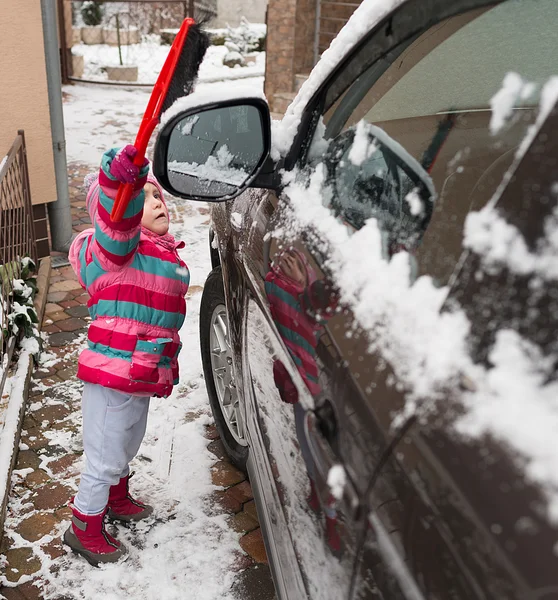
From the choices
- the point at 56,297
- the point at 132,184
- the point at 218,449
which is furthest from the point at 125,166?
the point at 56,297

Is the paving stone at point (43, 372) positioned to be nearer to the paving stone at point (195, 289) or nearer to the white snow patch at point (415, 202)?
the paving stone at point (195, 289)

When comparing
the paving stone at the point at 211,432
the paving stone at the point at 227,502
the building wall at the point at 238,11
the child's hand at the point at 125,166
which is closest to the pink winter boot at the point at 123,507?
the paving stone at the point at 227,502

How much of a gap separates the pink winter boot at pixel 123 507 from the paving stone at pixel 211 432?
0.56 m

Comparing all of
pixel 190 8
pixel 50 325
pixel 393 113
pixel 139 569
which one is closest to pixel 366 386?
pixel 393 113

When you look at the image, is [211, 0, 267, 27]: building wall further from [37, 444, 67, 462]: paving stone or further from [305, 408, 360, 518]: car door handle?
[305, 408, 360, 518]: car door handle

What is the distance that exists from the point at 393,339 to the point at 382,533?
292 mm

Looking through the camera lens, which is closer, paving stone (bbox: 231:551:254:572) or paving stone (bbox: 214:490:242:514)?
paving stone (bbox: 231:551:254:572)

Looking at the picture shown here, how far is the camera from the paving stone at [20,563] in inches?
92.4

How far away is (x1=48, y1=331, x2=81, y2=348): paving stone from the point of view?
3.83 meters

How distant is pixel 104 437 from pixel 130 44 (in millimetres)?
14874

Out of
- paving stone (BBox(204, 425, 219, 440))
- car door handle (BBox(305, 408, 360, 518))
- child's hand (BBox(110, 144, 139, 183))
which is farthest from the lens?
paving stone (BBox(204, 425, 219, 440))

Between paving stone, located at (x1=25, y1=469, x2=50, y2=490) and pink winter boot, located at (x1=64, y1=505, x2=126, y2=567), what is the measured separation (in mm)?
434

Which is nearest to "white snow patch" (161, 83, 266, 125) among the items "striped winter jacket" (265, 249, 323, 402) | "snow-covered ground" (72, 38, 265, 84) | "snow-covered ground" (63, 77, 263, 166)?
"striped winter jacket" (265, 249, 323, 402)

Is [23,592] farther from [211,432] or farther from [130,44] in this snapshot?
[130,44]
